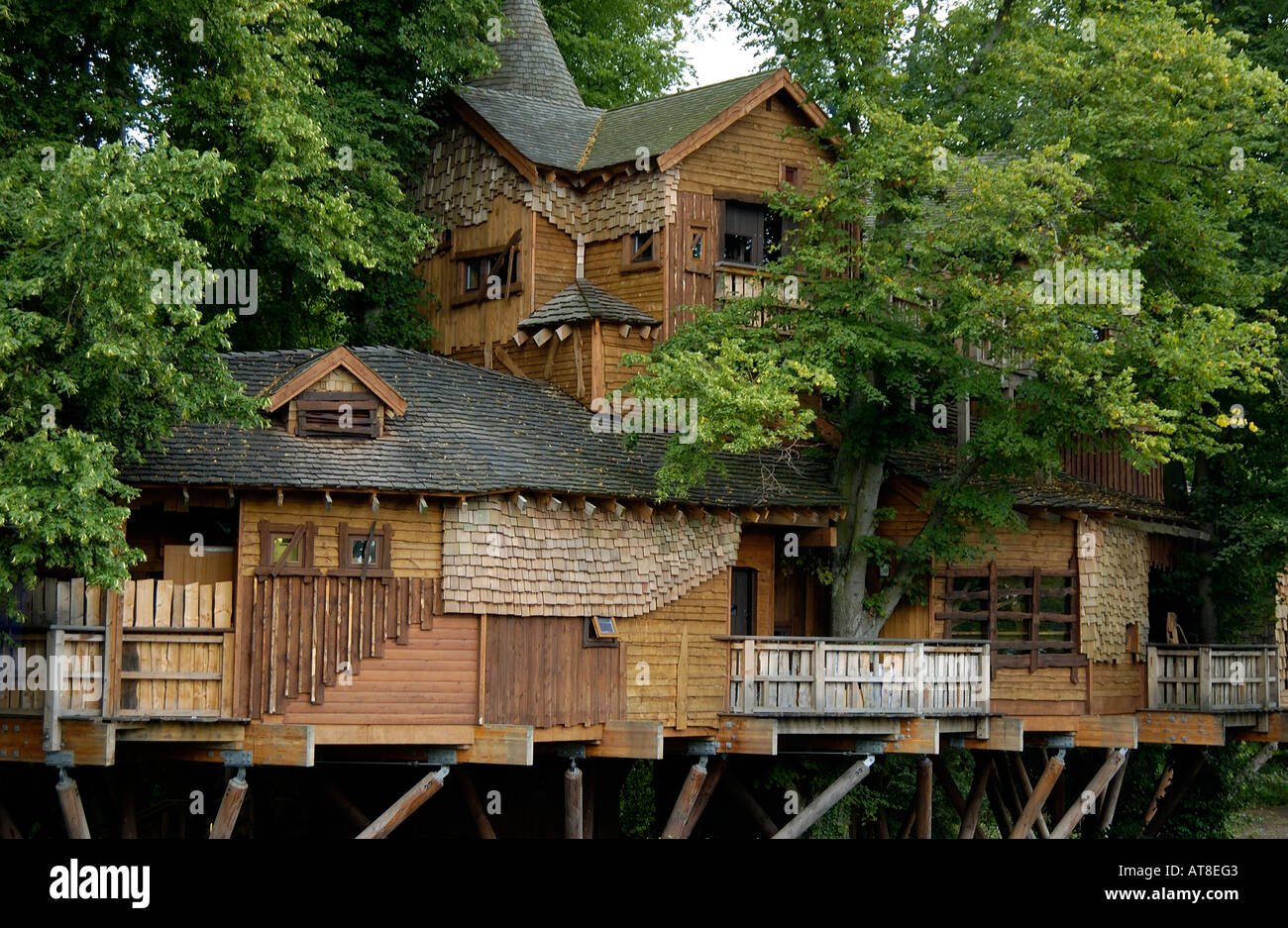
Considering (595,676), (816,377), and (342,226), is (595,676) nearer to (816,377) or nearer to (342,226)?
(816,377)

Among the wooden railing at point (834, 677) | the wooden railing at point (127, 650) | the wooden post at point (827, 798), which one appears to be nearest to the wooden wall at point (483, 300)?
the wooden railing at point (834, 677)

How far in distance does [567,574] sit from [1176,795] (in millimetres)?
14476

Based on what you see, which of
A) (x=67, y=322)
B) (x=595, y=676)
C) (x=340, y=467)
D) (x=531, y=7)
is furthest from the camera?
(x=531, y=7)

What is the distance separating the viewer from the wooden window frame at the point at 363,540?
83.6 ft

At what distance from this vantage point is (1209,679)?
3231cm

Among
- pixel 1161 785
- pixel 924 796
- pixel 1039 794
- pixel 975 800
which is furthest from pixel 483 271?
pixel 1161 785

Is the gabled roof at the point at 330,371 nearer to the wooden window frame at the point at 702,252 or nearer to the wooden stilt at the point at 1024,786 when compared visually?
the wooden window frame at the point at 702,252

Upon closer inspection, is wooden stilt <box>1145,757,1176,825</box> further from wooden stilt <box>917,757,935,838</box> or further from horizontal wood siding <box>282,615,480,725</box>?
horizontal wood siding <box>282,615,480,725</box>

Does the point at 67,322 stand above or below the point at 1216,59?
below

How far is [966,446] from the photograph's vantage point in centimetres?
2900

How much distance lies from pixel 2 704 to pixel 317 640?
157 inches

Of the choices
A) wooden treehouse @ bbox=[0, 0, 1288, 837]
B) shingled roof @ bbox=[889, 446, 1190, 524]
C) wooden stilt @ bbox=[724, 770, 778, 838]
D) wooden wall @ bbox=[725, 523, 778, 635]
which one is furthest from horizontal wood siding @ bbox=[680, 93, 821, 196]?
wooden stilt @ bbox=[724, 770, 778, 838]

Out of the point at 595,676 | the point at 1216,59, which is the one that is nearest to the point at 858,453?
the point at 595,676

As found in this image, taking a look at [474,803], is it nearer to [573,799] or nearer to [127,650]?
[573,799]
